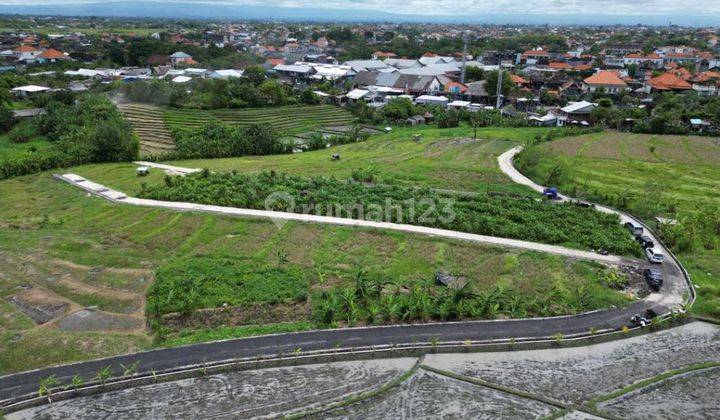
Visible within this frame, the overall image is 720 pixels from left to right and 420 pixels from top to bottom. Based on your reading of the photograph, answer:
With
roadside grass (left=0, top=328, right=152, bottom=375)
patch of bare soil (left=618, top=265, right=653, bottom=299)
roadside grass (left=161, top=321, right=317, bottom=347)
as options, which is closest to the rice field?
roadside grass (left=0, top=328, right=152, bottom=375)

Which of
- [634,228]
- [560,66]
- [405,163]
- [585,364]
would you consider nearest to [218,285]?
[585,364]

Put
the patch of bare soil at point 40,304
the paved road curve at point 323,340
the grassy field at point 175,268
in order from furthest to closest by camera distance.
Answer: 1. the patch of bare soil at point 40,304
2. the grassy field at point 175,268
3. the paved road curve at point 323,340

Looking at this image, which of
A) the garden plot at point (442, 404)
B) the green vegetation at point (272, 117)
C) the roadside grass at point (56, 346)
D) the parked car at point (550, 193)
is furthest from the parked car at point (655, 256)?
the green vegetation at point (272, 117)

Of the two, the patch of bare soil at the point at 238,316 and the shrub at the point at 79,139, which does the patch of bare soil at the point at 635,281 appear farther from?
the shrub at the point at 79,139

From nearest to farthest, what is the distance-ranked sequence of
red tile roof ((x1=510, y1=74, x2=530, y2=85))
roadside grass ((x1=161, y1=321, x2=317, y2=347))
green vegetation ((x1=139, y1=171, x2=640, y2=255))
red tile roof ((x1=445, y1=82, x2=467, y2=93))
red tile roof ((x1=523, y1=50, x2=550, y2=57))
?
1. roadside grass ((x1=161, y1=321, x2=317, y2=347))
2. green vegetation ((x1=139, y1=171, x2=640, y2=255))
3. red tile roof ((x1=445, y1=82, x2=467, y2=93))
4. red tile roof ((x1=510, y1=74, x2=530, y2=85))
5. red tile roof ((x1=523, y1=50, x2=550, y2=57))

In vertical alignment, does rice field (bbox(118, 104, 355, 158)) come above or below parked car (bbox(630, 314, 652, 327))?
above

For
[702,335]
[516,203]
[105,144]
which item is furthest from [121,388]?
[105,144]

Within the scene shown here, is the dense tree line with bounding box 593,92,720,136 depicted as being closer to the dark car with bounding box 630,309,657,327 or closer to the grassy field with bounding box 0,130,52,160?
the dark car with bounding box 630,309,657,327
